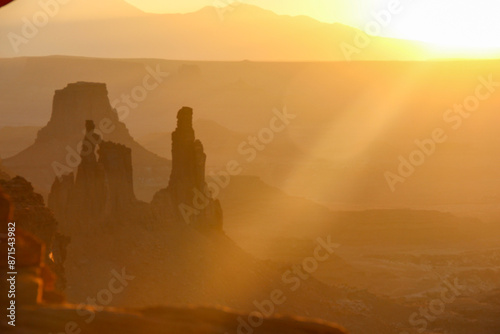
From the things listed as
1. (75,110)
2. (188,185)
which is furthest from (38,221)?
(75,110)

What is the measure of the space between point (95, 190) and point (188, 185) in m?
6.86

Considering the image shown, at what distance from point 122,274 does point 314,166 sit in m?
139

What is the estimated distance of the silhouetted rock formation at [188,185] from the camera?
5731cm

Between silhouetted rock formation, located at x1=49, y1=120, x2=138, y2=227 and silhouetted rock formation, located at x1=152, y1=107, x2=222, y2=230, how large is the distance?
3257 millimetres

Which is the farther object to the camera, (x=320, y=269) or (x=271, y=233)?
(x=271, y=233)

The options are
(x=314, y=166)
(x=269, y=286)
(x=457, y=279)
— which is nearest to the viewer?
(x=269, y=286)

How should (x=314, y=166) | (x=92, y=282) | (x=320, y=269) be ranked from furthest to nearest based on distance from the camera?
1. (x=314, y=166)
2. (x=320, y=269)
3. (x=92, y=282)

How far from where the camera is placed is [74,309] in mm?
10547

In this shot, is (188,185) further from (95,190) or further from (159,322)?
(159,322)

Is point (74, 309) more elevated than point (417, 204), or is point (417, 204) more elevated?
point (417, 204)

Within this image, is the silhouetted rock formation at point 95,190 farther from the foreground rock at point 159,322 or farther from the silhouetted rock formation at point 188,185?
the foreground rock at point 159,322

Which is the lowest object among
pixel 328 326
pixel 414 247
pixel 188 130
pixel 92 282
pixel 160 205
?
pixel 328 326

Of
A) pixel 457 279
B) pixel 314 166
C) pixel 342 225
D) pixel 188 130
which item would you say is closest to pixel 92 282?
pixel 188 130

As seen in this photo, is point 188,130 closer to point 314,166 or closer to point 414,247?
point 414,247
